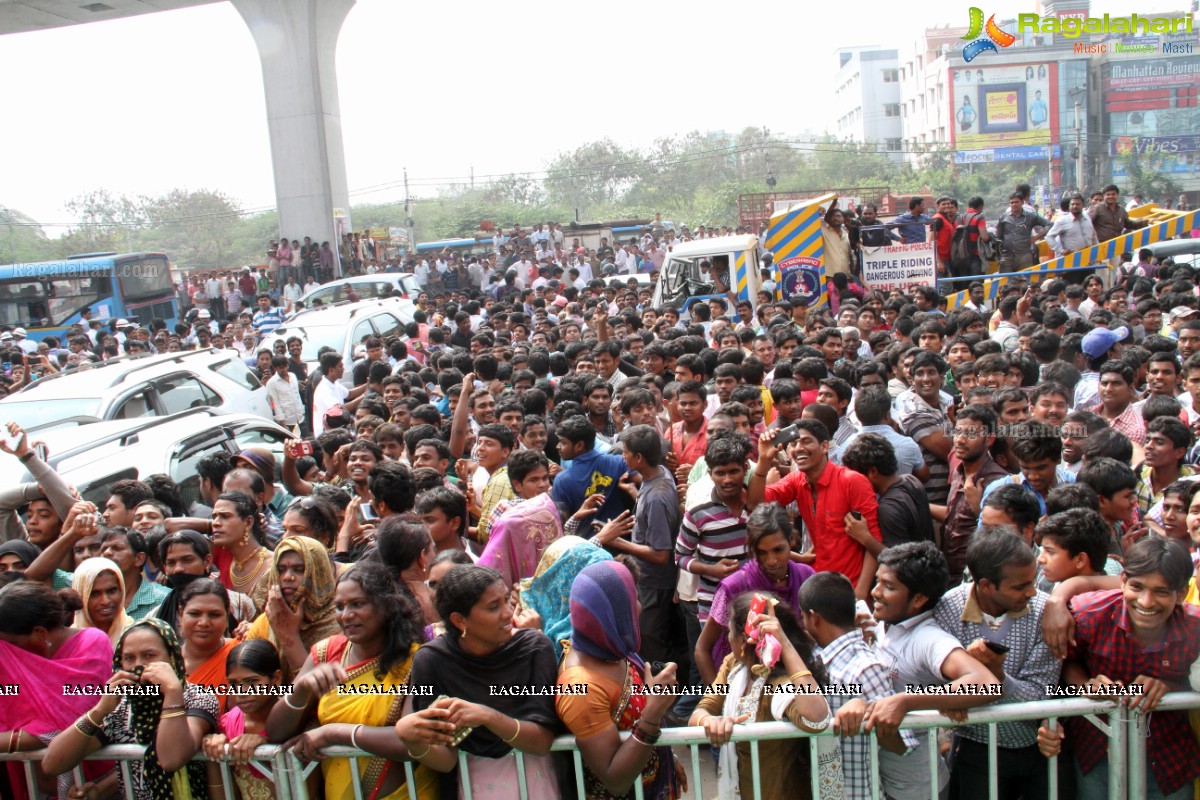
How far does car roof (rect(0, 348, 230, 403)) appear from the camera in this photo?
27.9 feet

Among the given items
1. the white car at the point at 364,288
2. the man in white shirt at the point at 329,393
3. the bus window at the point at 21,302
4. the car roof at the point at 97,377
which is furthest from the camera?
the bus window at the point at 21,302

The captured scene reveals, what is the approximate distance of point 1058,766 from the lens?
131 inches

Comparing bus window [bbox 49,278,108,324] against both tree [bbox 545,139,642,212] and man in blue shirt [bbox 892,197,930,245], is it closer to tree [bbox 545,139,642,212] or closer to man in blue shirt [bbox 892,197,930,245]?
man in blue shirt [bbox 892,197,930,245]

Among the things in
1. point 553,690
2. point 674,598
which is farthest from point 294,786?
point 674,598

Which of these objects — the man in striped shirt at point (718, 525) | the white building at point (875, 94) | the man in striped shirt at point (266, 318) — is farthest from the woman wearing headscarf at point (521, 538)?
the white building at point (875, 94)

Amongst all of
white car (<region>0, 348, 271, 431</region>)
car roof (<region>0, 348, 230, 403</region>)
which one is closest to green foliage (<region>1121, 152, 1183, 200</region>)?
white car (<region>0, 348, 271, 431</region>)

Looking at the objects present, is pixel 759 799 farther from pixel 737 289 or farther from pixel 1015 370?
pixel 737 289

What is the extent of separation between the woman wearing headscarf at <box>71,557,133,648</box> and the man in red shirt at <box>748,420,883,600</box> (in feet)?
9.77

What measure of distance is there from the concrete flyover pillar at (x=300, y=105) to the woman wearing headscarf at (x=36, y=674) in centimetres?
2427

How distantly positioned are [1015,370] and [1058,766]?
3.73 metres

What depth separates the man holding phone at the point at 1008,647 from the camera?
3.23 metres

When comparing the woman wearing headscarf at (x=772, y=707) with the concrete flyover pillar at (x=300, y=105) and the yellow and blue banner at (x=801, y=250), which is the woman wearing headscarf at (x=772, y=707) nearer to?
the yellow and blue banner at (x=801, y=250)

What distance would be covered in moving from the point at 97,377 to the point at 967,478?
740 cm

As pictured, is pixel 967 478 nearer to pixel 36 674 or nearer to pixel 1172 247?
pixel 36 674
